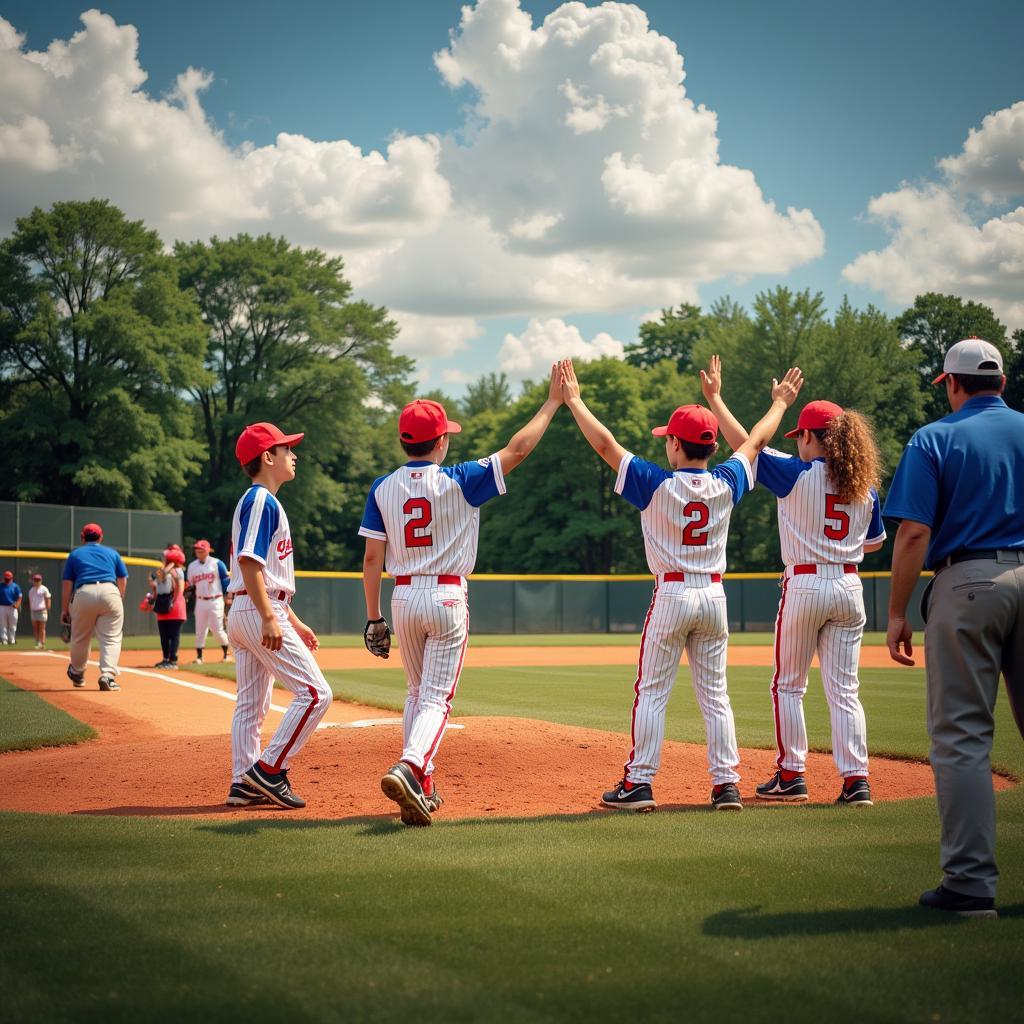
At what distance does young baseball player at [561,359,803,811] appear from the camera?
19.6ft

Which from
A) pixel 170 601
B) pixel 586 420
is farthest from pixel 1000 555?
pixel 170 601

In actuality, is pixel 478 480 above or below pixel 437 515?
above

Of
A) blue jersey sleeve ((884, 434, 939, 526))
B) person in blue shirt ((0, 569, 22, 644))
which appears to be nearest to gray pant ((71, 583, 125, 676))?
blue jersey sleeve ((884, 434, 939, 526))

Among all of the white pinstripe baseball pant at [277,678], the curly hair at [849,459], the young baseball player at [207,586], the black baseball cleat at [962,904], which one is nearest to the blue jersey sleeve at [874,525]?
the curly hair at [849,459]

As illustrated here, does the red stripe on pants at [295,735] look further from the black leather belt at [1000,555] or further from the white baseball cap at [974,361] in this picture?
the white baseball cap at [974,361]

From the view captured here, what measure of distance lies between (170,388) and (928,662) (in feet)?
145

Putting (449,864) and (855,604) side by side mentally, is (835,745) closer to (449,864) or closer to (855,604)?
(855,604)

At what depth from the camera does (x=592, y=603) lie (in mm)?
41562

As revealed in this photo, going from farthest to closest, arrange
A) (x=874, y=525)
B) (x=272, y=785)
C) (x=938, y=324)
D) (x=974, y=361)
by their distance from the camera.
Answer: (x=938, y=324), (x=874, y=525), (x=272, y=785), (x=974, y=361)

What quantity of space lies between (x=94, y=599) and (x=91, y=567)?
15.9 inches

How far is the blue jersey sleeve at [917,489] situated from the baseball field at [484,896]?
1.43 m

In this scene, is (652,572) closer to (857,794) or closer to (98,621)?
(857,794)

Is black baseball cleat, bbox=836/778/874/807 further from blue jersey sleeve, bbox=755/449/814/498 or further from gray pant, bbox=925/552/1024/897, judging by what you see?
gray pant, bbox=925/552/1024/897

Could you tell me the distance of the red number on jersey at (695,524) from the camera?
19.6 feet
